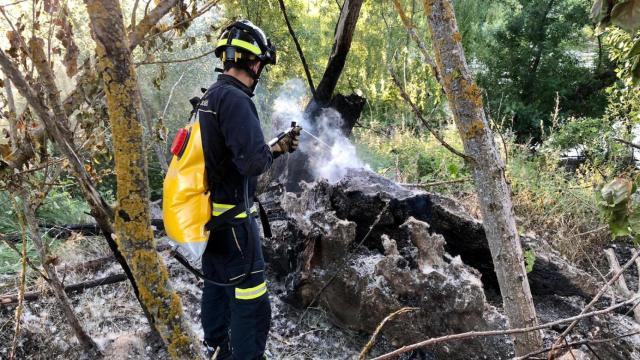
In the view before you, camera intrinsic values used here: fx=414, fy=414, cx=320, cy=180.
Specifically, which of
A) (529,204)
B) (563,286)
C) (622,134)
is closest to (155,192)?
(529,204)

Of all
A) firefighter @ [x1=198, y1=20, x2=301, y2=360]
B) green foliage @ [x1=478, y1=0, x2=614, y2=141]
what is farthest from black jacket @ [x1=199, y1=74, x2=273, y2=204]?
green foliage @ [x1=478, y1=0, x2=614, y2=141]

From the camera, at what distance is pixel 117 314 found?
10.6ft

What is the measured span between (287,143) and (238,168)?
631mm

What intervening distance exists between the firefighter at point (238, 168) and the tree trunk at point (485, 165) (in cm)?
112

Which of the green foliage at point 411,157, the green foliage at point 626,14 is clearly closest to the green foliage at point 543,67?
the green foliage at point 411,157

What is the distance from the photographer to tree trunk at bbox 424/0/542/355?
1.43 meters

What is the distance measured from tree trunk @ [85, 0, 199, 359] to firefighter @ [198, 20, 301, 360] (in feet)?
4.34

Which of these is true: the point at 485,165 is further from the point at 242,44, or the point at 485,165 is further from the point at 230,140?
the point at 242,44

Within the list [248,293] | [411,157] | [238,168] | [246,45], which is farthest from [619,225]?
[411,157]

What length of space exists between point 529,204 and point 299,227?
261cm

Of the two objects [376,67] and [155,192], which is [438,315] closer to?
[155,192]

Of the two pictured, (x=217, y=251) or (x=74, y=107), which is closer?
(x=74, y=107)

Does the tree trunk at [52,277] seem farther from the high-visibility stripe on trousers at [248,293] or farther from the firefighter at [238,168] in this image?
the high-visibility stripe on trousers at [248,293]

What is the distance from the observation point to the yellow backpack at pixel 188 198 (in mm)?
2232
